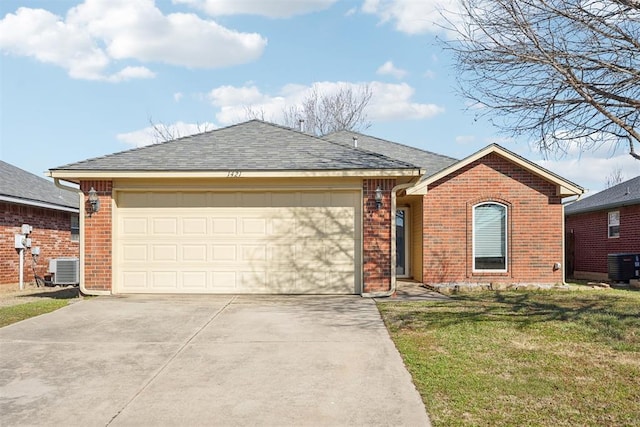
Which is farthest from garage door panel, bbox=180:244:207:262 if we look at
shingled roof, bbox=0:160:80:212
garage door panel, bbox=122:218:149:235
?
shingled roof, bbox=0:160:80:212

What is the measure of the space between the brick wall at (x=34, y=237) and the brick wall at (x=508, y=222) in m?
12.3

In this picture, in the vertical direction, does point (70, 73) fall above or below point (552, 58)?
above

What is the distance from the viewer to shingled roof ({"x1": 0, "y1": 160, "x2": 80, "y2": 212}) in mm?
15195

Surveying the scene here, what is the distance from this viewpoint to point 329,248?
1095 cm

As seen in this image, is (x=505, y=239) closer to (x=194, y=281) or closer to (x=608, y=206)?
(x=608, y=206)

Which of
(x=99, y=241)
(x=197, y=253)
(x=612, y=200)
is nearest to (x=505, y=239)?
(x=612, y=200)

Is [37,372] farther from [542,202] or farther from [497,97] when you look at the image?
[542,202]

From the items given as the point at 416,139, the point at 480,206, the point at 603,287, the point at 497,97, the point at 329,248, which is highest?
the point at 416,139

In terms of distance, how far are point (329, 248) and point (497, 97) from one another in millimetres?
4726

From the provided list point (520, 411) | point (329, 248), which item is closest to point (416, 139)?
point (329, 248)

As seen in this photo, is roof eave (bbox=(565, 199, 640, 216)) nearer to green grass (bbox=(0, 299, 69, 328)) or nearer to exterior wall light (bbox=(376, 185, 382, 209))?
exterior wall light (bbox=(376, 185, 382, 209))

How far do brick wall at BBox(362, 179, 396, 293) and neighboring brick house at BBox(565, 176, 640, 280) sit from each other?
9.55m

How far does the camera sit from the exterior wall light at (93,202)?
10.6 m

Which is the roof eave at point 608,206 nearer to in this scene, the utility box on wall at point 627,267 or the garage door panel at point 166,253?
the utility box on wall at point 627,267
